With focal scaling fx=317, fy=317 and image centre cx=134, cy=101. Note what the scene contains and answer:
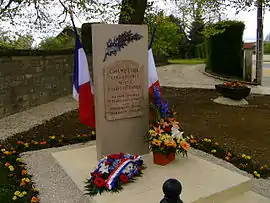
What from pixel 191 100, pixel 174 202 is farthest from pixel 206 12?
pixel 174 202

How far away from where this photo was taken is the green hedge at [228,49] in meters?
12.3

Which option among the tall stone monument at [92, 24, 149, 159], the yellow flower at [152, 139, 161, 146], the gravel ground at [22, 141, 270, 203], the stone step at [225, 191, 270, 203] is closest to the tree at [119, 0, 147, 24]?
the tall stone monument at [92, 24, 149, 159]

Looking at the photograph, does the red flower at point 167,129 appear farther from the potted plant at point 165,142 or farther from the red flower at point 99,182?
the red flower at point 99,182

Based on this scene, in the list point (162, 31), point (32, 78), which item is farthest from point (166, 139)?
point (162, 31)

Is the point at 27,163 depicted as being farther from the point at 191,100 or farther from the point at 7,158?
the point at 191,100

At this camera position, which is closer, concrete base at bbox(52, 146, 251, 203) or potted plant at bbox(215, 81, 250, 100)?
concrete base at bbox(52, 146, 251, 203)

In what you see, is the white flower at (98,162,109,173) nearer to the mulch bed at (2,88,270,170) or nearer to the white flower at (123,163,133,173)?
the white flower at (123,163,133,173)

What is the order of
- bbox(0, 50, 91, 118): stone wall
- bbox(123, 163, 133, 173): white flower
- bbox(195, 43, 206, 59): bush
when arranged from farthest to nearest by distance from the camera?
bbox(195, 43, 206, 59): bush → bbox(0, 50, 91, 118): stone wall → bbox(123, 163, 133, 173): white flower

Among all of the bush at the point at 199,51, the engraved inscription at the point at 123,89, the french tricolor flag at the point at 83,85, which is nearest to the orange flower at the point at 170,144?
the engraved inscription at the point at 123,89

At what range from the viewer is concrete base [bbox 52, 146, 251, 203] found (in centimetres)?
265

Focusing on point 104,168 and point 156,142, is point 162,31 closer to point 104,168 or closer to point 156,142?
point 156,142

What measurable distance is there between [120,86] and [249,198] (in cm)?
165

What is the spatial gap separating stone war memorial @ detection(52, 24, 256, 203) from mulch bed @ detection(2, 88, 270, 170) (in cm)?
112

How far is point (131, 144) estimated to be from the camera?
3572mm
